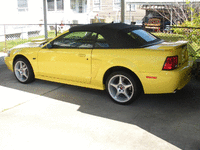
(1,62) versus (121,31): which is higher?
(121,31)

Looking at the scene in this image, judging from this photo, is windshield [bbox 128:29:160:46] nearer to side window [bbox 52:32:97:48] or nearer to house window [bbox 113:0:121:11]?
side window [bbox 52:32:97:48]

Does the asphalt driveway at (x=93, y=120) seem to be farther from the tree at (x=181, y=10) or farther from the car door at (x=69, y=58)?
the tree at (x=181, y=10)

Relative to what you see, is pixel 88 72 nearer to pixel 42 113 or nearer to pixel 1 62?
pixel 42 113

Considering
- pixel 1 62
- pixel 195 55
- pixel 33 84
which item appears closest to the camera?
pixel 33 84

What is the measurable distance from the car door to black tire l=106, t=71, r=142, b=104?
0.53m

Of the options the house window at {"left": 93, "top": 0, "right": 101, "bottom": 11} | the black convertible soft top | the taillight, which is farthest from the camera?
the house window at {"left": 93, "top": 0, "right": 101, "bottom": 11}

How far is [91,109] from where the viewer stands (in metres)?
4.89

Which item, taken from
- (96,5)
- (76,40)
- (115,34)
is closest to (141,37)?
(115,34)

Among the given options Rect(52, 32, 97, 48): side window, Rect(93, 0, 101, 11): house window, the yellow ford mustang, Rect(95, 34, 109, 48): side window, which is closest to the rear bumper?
the yellow ford mustang

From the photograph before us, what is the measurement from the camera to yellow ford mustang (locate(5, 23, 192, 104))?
4527mm

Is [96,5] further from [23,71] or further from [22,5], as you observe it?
[23,71]

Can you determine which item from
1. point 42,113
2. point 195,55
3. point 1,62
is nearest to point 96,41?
point 42,113

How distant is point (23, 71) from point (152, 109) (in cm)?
347

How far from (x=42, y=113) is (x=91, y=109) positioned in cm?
93
